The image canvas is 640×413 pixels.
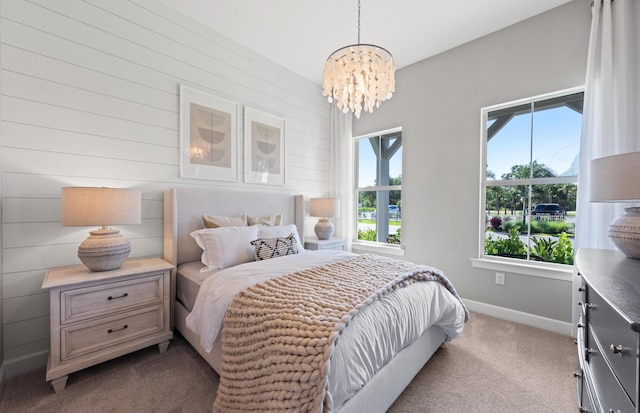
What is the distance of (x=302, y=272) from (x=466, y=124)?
250cm

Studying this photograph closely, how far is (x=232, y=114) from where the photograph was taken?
2902mm

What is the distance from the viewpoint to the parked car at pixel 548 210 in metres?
2.53

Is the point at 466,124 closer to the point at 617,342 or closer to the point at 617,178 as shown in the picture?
the point at 617,178

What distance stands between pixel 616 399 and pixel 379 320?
807 mm

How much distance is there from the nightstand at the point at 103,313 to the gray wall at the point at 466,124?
2795mm

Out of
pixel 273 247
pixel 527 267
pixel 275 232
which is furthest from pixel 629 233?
pixel 275 232

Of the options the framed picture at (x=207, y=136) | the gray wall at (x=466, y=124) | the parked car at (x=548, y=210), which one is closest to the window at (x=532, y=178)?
the parked car at (x=548, y=210)

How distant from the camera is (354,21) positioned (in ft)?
8.45

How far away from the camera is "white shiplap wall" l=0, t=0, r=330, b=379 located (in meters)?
1.78

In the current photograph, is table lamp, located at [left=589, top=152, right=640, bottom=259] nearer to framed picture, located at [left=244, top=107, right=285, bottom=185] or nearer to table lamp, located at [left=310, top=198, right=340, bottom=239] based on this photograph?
table lamp, located at [left=310, top=198, right=340, bottom=239]

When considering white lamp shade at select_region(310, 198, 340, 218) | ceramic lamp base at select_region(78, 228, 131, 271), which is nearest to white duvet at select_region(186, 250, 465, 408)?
ceramic lamp base at select_region(78, 228, 131, 271)

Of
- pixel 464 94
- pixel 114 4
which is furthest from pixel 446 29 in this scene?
pixel 114 4

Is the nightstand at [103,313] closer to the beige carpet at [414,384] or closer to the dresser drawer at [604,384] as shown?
the beige carpet at [414,384]

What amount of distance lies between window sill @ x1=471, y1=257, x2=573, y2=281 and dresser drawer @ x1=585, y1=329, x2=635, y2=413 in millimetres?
1536
